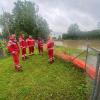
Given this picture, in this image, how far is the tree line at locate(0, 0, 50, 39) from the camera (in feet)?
188

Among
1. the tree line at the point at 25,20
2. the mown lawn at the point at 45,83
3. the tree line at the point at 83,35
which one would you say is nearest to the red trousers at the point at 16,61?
the mown lawn at the point at 45,83

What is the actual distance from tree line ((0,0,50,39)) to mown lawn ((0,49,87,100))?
4058cm

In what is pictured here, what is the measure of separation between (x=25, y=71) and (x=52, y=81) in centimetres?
285

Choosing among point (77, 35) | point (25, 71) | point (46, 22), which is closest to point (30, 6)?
point (46, 22)

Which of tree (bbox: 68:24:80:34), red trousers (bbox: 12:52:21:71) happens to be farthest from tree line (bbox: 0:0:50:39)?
red trousers (bbox: 12:52:21:71)

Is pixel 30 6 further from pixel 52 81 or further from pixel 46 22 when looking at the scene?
pixel 52 81

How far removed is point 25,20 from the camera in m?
61.8

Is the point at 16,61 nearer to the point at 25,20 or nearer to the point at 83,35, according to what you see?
the point at 83,35

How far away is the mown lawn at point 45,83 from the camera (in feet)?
29.5

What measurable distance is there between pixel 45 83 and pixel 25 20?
173ft

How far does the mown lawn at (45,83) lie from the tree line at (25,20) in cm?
4058

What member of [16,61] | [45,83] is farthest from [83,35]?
[45,83]

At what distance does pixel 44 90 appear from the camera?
946cm

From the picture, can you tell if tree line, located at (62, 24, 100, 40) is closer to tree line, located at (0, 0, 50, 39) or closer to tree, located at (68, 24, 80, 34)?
tree, located at (68, 24, 80, 34)
